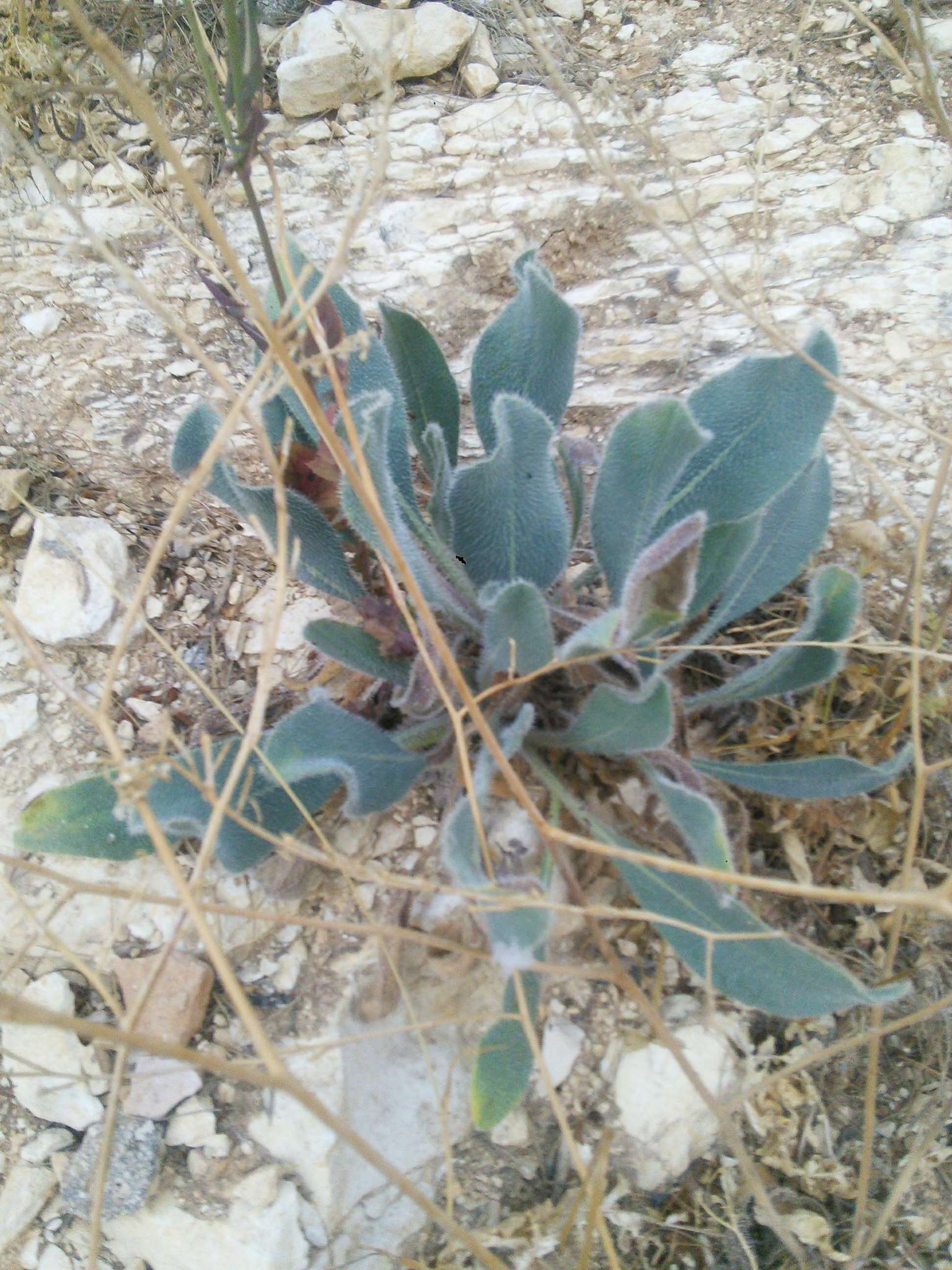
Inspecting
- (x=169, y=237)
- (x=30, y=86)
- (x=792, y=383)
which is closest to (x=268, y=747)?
(x=792, y=383)

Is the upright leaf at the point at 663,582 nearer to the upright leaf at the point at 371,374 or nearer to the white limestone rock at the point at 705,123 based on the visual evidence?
the upright leaf at the point at 371,374

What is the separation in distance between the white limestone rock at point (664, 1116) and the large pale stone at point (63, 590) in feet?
2.84

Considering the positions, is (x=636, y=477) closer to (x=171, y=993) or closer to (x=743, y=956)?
(x=743, y=956)

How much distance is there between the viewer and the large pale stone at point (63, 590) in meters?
1.29

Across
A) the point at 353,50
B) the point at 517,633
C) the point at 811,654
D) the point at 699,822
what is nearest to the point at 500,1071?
the point at 699,822

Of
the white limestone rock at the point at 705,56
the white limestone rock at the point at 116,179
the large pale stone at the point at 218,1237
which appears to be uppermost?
the white limestone rock at the point at 116,179

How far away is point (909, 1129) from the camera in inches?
43.3

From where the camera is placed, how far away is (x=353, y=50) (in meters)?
1.63

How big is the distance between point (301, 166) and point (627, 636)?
115 cm

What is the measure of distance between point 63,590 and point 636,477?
779 mm

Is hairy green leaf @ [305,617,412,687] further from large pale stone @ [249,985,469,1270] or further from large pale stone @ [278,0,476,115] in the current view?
large pale stone @ [278,0,476,115]

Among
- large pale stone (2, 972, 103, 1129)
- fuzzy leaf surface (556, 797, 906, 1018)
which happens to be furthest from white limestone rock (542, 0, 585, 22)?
large pale stone (2, 972, 103, 1129)

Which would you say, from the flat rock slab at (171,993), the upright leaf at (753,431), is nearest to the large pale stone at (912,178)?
the upright leaf at (753,431)

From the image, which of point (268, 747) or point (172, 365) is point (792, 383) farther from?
point (172, 365)
